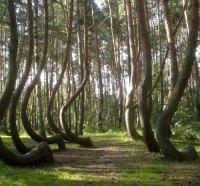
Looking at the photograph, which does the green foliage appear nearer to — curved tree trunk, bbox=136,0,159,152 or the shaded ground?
the shaded ground

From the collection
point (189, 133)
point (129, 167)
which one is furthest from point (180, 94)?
point (189, 133)

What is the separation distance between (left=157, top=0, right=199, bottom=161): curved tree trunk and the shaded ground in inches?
14.0

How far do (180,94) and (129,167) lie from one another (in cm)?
247

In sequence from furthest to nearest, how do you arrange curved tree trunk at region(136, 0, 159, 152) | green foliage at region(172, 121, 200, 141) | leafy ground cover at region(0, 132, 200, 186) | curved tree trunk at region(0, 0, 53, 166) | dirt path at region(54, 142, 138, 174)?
1. green foliage at region(172, 121, 200, 141)
2. curved tree trunk at region(136, 0, 159, 152)
3. dirt path at region(54, 142, 138, 174)
4. curved tree trunk at region(0, 0, 53, 166)
5. leafy ground cover at region(0, 132, 200, 186)

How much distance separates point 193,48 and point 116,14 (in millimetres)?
20727

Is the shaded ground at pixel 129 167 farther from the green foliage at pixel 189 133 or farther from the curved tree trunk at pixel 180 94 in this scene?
the green foliage at pixel 189 133

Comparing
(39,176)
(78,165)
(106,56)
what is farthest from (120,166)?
(106,56)

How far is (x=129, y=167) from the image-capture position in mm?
10680

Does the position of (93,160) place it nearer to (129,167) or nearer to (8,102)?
(129,167)

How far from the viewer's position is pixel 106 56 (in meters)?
44.6

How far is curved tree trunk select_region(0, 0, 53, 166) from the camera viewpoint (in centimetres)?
1047

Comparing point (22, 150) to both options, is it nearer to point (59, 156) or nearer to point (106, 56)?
point (59, 156)

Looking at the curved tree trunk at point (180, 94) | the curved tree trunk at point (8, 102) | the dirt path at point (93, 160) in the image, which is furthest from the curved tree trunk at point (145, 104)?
the curved tree trunk at point (8, 102)

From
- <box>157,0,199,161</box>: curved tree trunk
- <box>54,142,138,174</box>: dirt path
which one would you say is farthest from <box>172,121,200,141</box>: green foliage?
<box>157,0,199,161</box>: curved tree trunk
